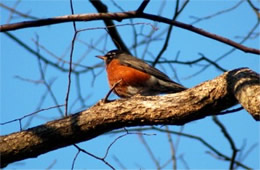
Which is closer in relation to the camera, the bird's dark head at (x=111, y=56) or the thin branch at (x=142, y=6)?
the thin branch at (x=142, y=6)

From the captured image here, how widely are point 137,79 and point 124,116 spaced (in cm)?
205

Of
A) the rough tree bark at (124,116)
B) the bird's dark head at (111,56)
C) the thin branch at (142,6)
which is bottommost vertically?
the rough tree bark at (124,116)

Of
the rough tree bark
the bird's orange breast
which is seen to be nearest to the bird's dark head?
the bird's orange breast

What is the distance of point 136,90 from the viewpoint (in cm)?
534

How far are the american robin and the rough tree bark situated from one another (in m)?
1.67

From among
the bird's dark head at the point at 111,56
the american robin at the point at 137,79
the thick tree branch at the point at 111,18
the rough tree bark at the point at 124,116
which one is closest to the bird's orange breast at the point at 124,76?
the american robin at the point at 137,79

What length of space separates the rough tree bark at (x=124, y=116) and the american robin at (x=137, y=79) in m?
1.67

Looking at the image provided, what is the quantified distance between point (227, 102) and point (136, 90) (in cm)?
228

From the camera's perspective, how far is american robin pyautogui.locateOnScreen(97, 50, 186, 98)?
5177 millimetres

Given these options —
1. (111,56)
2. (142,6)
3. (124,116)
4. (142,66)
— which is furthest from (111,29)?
(142,6)

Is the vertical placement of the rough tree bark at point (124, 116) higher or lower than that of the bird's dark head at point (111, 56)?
lower

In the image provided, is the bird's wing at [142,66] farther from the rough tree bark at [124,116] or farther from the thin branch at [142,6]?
the thin branch at [142,6]

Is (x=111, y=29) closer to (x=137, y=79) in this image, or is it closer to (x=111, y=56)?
(x=137, y=79)

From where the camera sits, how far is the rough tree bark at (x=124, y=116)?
3139 mm
